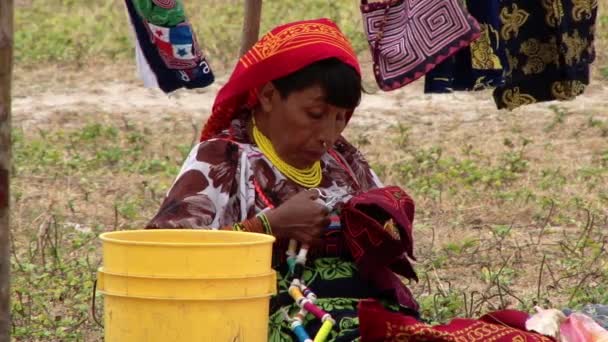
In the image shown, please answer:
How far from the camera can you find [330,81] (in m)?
3.31

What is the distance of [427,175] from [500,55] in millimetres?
3063

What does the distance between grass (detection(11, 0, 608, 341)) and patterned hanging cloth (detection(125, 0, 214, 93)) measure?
34.5 inches

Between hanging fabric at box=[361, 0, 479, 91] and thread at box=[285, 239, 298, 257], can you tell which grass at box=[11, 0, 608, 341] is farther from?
thread at box=[285, 239, 298, 257]

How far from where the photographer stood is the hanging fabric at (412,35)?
3.83 metres

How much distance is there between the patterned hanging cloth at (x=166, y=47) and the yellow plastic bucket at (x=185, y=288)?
1470 millimetres

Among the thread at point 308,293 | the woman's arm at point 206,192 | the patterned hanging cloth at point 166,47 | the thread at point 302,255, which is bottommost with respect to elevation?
the thread at point 308,293

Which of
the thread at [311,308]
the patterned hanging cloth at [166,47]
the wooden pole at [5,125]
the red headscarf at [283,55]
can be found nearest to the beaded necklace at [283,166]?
the red headscarf at [283,55]

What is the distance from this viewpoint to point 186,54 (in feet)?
13.9

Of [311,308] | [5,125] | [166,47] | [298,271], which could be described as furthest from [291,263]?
[166,47]

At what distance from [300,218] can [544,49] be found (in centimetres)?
129

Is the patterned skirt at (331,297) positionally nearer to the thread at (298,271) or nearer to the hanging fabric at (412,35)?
the thread at (298,271)

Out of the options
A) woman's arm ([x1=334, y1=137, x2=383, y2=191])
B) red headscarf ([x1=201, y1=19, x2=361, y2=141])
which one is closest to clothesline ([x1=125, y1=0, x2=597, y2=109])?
woman's arm ([x1=334, y1=137, x2=383, y2=191])

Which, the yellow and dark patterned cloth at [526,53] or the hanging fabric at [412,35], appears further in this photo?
the yellow and dark patterned cloth at [526,53]

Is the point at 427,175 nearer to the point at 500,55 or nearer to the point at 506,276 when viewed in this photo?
the point at 506,276
